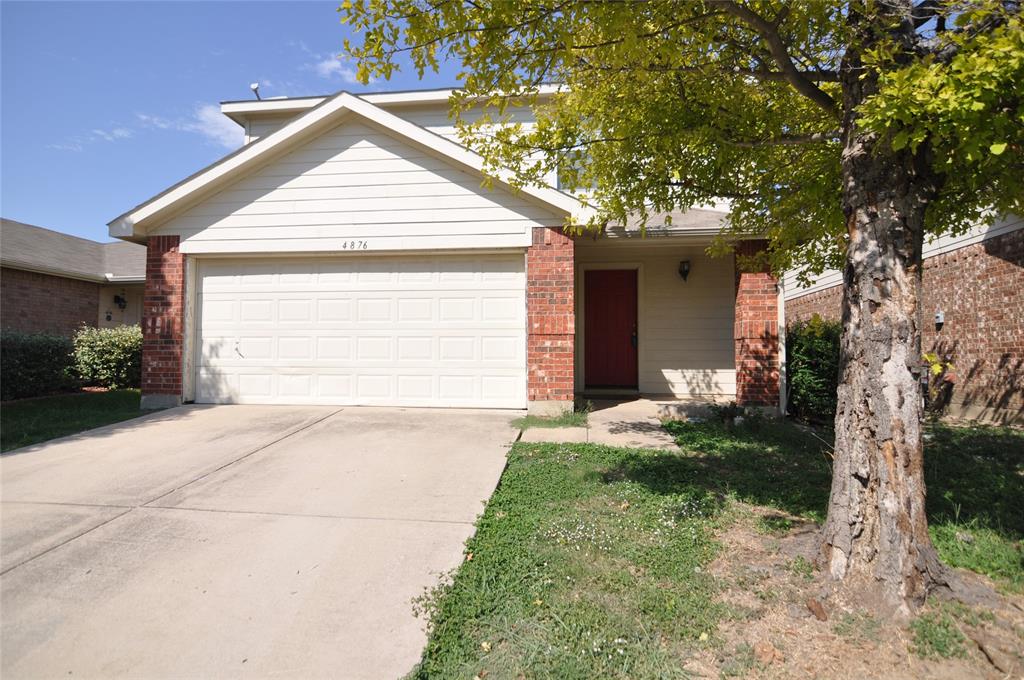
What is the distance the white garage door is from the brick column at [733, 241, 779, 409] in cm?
334

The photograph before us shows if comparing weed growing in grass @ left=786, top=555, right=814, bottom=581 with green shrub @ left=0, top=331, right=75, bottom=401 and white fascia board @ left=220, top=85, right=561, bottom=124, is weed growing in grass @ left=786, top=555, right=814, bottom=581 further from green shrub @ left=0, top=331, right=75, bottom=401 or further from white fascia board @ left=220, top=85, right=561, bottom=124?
green shrub @ left=0, top=331, right=75, bottom=401

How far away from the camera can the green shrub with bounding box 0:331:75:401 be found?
359 inches

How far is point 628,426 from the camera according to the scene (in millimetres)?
6902

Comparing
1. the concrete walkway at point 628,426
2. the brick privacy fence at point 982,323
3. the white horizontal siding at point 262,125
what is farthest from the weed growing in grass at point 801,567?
the white horizontal siding at point 262,125

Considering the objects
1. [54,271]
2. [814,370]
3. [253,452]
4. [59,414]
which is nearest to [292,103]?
[54,271]

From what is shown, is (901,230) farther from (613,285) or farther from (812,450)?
(613,285)

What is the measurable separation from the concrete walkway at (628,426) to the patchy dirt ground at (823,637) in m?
2.82

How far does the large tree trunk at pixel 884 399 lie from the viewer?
275cm

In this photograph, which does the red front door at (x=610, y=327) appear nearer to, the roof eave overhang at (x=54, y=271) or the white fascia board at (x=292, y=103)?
the white fascia board at (x=292, y=103)

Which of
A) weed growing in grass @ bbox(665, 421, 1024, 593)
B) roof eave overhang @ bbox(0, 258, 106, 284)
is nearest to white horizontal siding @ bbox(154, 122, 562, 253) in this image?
weed growing in grass @ bbox(665, 421, 1024, 593)

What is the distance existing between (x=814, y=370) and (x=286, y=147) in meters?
8.68

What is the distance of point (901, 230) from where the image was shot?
2.84 metres

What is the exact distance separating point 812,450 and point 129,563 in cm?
638

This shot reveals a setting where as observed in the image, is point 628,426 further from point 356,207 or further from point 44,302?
point 44,302
